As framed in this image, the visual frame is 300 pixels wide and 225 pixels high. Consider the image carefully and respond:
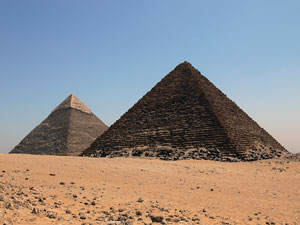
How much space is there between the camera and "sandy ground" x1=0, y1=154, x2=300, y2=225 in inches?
180

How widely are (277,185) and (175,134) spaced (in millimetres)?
13261

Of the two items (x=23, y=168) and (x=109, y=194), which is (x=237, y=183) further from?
(x=23, y=168)

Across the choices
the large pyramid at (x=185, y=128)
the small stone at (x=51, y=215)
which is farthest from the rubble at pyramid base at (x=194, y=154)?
the small stone at (x=51, y=215)

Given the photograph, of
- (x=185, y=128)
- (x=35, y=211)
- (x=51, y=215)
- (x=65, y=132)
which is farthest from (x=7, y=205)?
(x=65, y=132)

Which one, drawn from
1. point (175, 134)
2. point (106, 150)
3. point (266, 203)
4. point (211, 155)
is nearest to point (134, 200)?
point (266, 203)

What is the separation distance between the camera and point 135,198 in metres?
6.62

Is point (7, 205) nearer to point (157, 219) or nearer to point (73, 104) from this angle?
point (157, 219)

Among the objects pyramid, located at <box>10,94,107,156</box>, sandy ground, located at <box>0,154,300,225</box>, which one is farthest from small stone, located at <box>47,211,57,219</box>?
pyramid, located at <box>10,94,107,156</box>

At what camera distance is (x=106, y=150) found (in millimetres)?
25375

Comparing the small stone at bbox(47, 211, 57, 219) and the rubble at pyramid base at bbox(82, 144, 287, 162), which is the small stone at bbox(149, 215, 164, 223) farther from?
the rubble at pyramid base at bbox(82, 144, 287, 162)

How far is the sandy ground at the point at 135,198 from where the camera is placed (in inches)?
180

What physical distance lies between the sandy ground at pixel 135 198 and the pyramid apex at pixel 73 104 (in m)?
42.0

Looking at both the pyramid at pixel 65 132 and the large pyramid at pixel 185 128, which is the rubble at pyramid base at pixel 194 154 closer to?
the large pyramid at pixel 185 128

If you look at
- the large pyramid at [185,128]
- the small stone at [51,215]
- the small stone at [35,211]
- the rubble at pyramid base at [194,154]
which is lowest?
the small stone at [51,215]
